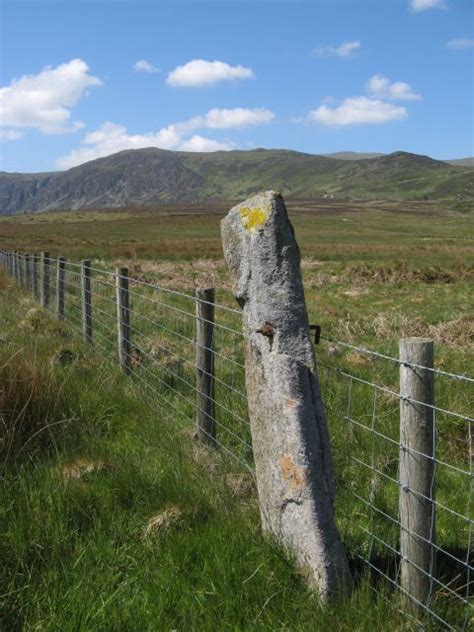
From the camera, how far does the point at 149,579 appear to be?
3438 millimetres

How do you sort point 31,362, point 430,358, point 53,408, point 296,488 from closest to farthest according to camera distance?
point 430,358, point 296,488, point 53,408, point 31,362

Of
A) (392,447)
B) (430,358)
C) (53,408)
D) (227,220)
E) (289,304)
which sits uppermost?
(227,220)

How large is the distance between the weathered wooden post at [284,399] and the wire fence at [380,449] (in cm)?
30

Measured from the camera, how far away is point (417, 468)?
10.6 feet

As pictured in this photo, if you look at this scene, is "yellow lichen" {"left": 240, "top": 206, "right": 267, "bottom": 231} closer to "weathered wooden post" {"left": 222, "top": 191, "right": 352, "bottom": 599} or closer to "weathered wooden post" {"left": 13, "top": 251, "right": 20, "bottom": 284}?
"weathered wooden post" {"left": 222, "top": 191, "right": 352, "bottom": 599}

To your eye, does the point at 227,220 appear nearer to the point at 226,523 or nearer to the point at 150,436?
the point at 226,523

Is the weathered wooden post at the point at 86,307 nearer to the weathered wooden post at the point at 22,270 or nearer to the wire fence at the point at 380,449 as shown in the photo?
the wire fence at the point at 380,449

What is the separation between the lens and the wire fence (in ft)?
10.7

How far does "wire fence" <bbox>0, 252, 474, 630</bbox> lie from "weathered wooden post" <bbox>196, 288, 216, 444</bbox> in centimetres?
2

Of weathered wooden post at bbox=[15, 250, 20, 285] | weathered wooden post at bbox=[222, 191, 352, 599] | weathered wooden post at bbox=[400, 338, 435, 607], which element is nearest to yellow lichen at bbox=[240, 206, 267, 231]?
weathered wooden post at bbox=[222, 191, 352, 599]

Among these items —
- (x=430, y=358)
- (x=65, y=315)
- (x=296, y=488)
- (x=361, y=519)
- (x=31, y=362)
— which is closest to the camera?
(x=430, y=358)

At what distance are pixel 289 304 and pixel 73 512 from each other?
187 centimetres

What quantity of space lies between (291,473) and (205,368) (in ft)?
8.16

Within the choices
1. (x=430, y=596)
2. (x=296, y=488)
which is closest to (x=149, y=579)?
(x=296, y=488)
